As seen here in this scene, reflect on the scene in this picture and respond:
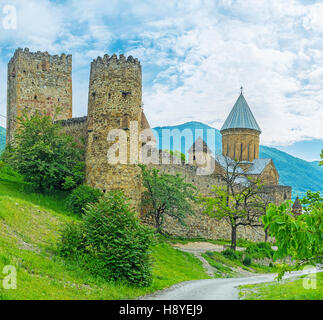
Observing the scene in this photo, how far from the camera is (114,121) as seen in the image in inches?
896

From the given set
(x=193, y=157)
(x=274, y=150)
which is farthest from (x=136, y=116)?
(x=274, y=150)

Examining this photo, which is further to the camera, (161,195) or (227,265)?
(161,195)

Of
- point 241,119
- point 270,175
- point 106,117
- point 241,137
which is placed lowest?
point 270,175

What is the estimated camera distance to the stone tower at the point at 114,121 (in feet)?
73.8

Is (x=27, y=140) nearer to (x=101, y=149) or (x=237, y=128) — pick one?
(x=101, y=149)

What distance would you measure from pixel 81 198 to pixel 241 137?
36876 mm

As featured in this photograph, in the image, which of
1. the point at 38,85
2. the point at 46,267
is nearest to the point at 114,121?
the point at 38,85

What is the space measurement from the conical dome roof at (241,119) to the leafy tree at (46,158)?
33.6 meters

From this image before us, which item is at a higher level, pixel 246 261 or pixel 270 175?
pixel 270 175

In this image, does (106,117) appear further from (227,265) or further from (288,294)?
(288,294)

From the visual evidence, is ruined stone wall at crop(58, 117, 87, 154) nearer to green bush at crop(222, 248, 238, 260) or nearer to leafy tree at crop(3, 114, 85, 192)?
leafy tree at crop(3, 114, 85, 192)

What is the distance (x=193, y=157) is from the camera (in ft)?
153

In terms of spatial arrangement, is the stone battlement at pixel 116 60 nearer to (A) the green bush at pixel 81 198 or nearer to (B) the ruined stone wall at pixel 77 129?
(B) the ruined stone wall at pixel 77 129

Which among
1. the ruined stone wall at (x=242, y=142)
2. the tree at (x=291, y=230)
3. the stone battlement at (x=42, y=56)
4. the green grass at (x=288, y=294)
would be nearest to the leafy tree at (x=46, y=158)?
the stone battlement at (x=42, y=56)
